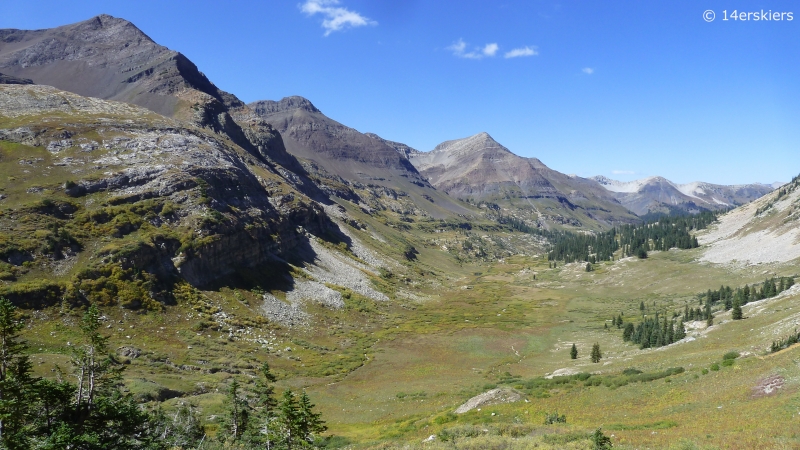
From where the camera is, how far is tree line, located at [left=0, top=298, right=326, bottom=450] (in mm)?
19578

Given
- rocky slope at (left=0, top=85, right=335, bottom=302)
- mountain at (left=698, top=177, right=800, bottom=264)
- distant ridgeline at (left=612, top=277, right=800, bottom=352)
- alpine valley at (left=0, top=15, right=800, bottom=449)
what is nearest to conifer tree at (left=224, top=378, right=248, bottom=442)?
alpine valley at (left=0, top=15, right=800, bottom=449)

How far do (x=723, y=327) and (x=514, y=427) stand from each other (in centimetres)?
4965

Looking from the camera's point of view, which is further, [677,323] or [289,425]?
[677,323]

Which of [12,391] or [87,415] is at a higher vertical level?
[12,391]

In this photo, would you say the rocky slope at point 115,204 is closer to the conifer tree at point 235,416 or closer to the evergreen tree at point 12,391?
the conifer tree at point 235,416

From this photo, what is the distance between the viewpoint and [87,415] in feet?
75.3

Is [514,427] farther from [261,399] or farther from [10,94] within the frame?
[10,94]

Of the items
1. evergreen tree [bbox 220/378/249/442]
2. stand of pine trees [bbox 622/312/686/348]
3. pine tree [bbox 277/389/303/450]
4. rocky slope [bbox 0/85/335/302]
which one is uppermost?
rocky slope [bbox 0/85/335/302]

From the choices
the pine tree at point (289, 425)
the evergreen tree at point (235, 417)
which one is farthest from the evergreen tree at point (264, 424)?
the evergreen tree at point (235, 417)

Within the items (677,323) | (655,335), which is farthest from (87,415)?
(677,323)

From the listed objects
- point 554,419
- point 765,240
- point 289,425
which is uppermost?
point 765,240

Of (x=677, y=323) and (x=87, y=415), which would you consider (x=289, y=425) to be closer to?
(x=87, y=415)

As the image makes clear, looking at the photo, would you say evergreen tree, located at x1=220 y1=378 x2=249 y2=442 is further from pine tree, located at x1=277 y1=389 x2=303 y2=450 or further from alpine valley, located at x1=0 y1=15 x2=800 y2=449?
pine tree, located at x1=277 y1=389 x2=303 y2=450

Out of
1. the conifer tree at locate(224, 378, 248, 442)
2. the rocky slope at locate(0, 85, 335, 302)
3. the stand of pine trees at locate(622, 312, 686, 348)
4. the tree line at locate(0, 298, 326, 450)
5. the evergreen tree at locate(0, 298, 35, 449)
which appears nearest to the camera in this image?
the evergreen tree at locate(0, 298, 35, 449)
